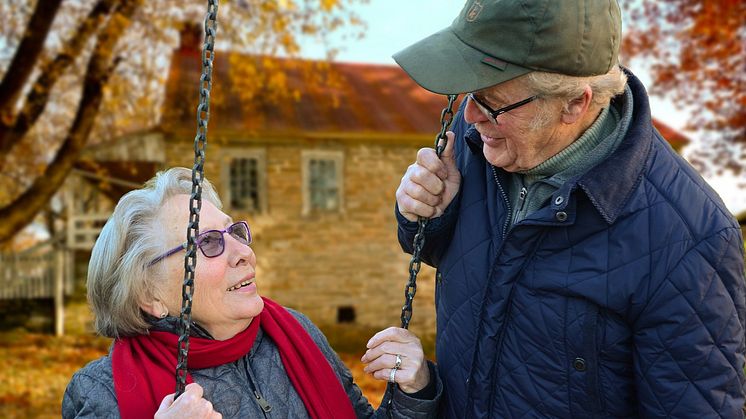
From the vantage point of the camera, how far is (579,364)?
178cm

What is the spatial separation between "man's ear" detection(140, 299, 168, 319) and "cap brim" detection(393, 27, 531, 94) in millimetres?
1060

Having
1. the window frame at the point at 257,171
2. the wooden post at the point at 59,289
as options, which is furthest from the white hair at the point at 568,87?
the wooden post at the point at 59,289

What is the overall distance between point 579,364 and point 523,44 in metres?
0.85

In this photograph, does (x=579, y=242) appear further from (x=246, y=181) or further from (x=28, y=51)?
(x=246, y=181)

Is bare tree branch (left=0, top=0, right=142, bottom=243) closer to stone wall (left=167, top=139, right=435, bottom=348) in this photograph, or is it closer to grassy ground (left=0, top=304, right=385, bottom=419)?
grassy ground (left=0, top=304, right=385, bottom=419)

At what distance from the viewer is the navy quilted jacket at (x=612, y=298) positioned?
5.48 ft

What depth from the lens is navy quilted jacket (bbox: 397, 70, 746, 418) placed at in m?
1.67

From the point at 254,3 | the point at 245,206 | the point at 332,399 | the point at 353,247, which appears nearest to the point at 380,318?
the point at 353,247

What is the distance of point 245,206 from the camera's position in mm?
14406

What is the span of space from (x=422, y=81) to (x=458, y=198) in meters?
0.46

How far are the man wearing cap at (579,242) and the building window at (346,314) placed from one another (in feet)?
42.6

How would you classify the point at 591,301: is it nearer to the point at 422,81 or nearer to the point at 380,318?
the point at 422,81

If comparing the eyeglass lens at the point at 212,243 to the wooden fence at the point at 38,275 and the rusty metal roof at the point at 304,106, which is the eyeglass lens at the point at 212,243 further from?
the wooden fence at the point at 38,275

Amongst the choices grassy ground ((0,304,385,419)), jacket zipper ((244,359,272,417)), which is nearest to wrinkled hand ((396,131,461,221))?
jacket zipper ((244,359,272,417))
